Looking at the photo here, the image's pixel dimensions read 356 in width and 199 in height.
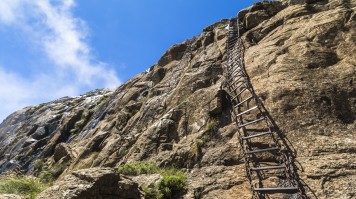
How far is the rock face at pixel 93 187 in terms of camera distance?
10316mm

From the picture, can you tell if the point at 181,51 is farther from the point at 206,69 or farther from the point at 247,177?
the point at 247,177

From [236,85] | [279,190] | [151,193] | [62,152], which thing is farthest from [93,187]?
[62,152]

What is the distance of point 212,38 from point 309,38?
11589 millimetres

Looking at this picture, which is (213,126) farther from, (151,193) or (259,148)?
(151,193)

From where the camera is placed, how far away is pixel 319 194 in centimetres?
1032

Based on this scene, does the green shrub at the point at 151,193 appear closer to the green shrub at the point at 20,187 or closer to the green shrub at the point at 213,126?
the green shrub at the point at 20,187

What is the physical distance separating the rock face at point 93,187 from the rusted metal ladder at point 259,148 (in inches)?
167

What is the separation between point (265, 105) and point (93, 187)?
26.9 feet

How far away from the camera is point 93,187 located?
35.2ft

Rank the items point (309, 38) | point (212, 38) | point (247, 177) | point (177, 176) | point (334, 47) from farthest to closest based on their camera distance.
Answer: point (212, 38)
point (309, 38)
point (334, 47)
point (177, 176)
point (247, 177)

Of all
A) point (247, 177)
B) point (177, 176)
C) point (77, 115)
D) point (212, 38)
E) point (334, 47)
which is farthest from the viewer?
point (77, 115)

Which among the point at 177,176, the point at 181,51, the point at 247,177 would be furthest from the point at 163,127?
the point at 181,51

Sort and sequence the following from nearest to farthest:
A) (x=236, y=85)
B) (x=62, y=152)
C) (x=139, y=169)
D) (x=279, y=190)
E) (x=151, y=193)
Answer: (x=279, y=190)
(x=151, y=193)
(x=139, y=169)
(x=236, y=85)
(x=62, y=152)

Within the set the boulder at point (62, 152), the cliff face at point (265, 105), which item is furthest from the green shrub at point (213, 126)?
the boulder at point (62, 152)
